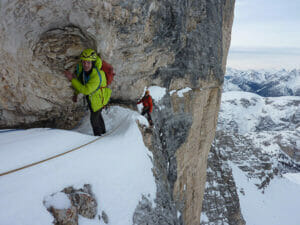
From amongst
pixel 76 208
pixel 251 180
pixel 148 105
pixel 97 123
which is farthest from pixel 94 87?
pixel 251 180

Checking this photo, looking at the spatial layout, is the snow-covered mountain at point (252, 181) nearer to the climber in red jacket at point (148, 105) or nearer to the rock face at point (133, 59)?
the rock face at point (133, 59)

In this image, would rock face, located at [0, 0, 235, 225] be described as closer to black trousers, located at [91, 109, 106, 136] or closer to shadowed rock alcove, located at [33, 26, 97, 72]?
shadowed rock alcove, located at [33, 26, 97, 72]

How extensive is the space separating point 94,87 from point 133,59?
2.55m

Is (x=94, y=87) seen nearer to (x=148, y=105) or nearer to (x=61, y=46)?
(x=61, y=46)

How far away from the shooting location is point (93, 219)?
3145mm

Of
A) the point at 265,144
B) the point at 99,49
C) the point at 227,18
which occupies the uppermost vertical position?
the point at 227,18

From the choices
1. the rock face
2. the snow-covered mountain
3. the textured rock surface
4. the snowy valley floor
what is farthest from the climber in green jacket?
the snow-covered mountain

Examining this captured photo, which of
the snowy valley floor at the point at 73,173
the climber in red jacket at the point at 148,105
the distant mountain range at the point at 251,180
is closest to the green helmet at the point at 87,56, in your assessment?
the snowy valley floor at the point at 73,173

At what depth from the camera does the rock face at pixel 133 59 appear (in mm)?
4340

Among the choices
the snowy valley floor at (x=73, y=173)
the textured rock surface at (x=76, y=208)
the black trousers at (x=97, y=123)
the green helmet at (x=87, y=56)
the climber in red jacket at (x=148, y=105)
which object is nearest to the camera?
the snowy valley floor at (x=73, y=173)

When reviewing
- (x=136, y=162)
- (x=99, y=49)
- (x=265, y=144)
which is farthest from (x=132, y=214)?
(x=265, y=144)

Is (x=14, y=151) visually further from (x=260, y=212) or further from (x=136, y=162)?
(x=260, y=212)

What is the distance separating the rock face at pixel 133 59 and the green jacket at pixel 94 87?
0.79 metres

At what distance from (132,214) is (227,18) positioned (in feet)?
37.2
